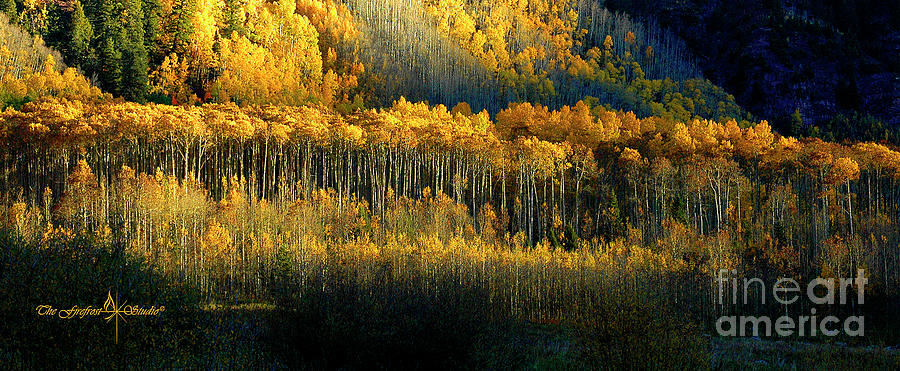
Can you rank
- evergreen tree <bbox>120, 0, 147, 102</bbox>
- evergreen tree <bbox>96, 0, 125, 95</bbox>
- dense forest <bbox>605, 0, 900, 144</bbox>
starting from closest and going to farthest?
1. evergreen tree <bbox>120, 0, 147, 102</bbox>
2. evergreen tree <bbox>96, 0, 125, 95</bbox>
3. dense forest <bbox>605, 0, 900, 144</bbox>

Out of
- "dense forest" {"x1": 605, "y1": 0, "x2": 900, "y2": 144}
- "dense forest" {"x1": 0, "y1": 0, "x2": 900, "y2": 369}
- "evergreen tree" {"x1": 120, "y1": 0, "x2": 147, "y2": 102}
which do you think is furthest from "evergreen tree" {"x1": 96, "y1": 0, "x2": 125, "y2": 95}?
"dense forest" {"x1": 605, "y1": 0, "x2": 900, "y2": 144}

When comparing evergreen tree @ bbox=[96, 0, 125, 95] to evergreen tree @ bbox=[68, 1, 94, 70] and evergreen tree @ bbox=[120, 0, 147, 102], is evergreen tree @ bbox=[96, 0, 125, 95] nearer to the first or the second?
evergreen tree @ bbox=[120, 0, 147, 102]

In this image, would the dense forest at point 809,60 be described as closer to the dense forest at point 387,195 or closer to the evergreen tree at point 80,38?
the dense forest at point 387,195

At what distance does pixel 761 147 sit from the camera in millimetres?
88750

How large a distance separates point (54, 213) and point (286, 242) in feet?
72.9

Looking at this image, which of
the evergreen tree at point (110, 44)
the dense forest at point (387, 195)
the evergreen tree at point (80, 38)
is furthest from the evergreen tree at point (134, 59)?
the evergreen tree at point (80, 38)

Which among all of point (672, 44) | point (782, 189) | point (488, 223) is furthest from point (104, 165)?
point (672, 44)

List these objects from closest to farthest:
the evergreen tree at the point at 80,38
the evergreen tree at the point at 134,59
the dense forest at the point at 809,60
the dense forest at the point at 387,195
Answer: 1. the dense forest at the point at 387,195
2. the evergreen tree at the point at 134,59
3. the evergreen tree at the point at 80,38
4. the dense forest at the point at 809,60

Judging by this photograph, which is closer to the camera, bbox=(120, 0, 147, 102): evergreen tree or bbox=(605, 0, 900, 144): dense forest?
bbox=(120, 0, 147, 102): evergreen tree

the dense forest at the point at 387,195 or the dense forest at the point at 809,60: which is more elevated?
the dense forest at the point at 809,60

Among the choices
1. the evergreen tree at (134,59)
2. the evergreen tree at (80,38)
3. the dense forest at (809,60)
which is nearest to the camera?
the evergreen tree at (134,59)

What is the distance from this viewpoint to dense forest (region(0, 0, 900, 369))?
22562 millimetres

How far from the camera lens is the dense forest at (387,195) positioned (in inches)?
888

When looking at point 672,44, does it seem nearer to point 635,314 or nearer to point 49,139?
point 49,139
